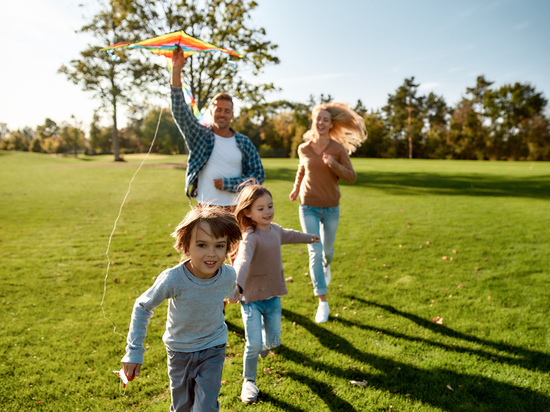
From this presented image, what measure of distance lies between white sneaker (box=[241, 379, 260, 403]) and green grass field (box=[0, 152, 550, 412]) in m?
0.08

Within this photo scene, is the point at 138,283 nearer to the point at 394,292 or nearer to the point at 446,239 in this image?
the point at 394,292

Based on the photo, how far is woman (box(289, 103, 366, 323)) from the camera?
192 inches

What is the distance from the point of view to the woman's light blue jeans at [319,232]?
4863 mm

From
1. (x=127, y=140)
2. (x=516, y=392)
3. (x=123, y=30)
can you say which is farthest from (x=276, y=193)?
(x=127, y=140)

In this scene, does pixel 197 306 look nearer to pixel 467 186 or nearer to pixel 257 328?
pixel 257 328

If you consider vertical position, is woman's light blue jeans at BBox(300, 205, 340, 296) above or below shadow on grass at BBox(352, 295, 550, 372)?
above

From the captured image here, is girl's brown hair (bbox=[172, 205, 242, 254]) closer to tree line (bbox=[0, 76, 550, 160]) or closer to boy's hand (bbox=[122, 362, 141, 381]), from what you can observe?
boy's hand (bbox=[122, 362, 141, 381])

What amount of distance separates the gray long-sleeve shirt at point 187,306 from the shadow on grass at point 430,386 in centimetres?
144

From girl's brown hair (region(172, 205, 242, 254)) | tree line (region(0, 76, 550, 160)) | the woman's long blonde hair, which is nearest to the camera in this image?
girl's brown hair (region(172, 205, 242, 254))

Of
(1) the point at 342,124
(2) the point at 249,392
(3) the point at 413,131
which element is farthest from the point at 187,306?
(3) the point at 413,131

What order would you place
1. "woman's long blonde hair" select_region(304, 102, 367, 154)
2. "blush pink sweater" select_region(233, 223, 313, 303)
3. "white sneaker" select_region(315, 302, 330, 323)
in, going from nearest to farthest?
1. "blush pink sweater" select_region(233, 223, 313, 303)
2. "white sneaker" select_region(315, 302, 330, 323)
3. "woman's long blonde hair" select_region(304, 102, 367, 154)

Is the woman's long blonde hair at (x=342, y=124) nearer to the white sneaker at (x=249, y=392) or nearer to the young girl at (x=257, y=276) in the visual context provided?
the young girl at (x=257, y=276)

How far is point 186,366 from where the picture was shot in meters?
2.48

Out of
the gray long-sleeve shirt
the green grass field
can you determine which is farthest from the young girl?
the gray long-sleeve shirt
